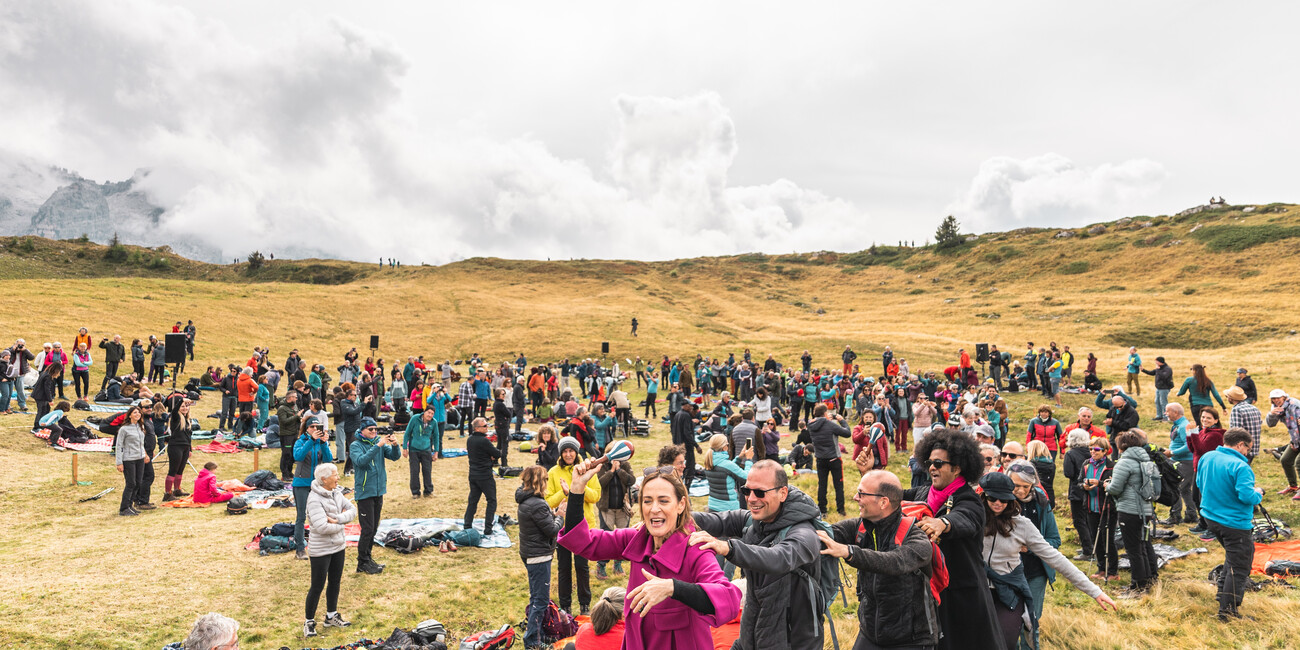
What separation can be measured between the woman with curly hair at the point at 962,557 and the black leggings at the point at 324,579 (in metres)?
5.99

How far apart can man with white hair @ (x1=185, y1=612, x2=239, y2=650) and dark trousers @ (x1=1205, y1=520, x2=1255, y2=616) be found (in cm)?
843

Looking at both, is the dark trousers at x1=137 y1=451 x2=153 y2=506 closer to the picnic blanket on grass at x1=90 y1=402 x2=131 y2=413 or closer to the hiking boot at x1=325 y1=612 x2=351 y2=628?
the hiking boot at x1=325 y1=612 x2=351 y2=628

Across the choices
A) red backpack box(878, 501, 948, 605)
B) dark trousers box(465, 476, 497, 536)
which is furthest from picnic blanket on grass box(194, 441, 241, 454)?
red backpack box(878, 501, 948, 605)

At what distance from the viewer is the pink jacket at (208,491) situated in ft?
A: 37.4

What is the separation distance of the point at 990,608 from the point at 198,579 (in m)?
8.76

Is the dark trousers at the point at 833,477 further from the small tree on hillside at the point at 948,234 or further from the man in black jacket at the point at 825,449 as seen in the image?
the small tree on hillside at the point at 948,234

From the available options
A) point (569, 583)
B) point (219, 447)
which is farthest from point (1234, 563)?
point (219, 447)

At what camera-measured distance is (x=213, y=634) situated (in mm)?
3268

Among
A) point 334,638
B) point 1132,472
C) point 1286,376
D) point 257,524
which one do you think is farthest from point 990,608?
point 1286,376

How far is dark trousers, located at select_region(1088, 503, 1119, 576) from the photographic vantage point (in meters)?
7.88

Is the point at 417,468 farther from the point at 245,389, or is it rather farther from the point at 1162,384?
the point at 1162,384

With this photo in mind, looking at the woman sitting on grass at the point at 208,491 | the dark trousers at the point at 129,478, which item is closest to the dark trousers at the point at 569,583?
the woman sitting on grass at the point at 208,491

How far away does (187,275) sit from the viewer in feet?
273

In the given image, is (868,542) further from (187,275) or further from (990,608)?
(187,275)
